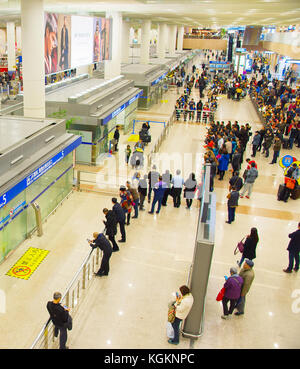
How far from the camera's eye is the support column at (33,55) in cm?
1079

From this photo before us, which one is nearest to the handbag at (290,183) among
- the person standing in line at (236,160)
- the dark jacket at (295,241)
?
the person standing in line at (236,160)

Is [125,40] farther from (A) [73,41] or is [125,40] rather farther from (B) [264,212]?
(B) [264,212]

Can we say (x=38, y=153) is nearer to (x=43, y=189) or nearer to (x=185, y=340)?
(x=43, y=189)

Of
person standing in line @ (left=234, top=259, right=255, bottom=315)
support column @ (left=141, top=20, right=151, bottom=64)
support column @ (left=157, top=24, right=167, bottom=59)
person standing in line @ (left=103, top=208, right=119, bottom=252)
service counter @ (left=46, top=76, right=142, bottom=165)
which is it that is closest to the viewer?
person standing in line @ (left=234, top=259, right=255, bottom=315)

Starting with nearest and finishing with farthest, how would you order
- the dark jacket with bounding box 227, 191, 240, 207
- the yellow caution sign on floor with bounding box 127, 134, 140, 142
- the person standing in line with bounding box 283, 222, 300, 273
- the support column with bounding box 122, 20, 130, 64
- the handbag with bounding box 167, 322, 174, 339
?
the handbag with bounding box 167, 322, 174, 339 < the person standing in line with bounding box 283, 222, 300, 273 < the dark jacket with bounding box 227, 191, 240, 207 < the yellow caution sign on floor with bounding box 127, 134, 140, 142 < the support column with bounding box 122, 20, 130, 64

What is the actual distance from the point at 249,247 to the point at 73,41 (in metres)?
11.1

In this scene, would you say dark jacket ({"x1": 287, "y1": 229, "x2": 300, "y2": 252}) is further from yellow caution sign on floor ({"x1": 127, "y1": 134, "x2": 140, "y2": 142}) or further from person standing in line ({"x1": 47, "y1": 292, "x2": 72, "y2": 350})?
yellow caution sign on floor ({"x1": 127, "y1": 134, "x2": 140, "y2": 142})

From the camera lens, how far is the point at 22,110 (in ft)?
41.8

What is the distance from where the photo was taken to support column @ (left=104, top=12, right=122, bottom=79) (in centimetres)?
2136

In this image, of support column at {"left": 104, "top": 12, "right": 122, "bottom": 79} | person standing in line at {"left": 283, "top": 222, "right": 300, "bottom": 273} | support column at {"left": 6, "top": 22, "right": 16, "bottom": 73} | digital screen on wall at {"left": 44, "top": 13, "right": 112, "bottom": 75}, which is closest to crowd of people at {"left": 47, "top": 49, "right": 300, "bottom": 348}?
person standing in line at {"left": 283, "top": 222, "right": 300, "bottom": 273}

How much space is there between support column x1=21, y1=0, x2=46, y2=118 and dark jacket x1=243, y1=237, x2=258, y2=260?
25.7ft

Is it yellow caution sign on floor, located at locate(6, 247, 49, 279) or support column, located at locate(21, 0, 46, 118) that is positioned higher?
support column, located at locate(21, 0, 46, 118)

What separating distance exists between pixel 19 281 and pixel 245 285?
4.41 meters

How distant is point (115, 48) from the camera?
21.7 metres
